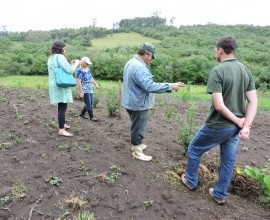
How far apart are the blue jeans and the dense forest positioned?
18.4 meters

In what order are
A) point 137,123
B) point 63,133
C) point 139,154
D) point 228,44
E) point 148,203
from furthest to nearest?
point 63,133, point 139,154, point 137,123, point 148,203, point 228,44

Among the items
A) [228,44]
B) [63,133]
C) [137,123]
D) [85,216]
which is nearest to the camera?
[85,216]

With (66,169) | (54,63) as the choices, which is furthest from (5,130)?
(66,169)

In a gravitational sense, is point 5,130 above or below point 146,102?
below

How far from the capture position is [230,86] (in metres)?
4.30

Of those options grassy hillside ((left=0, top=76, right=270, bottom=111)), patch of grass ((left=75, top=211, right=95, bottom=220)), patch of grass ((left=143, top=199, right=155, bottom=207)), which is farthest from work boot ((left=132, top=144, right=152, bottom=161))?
grassy hillside ((left=0, top=76, right=270, bottom=111))

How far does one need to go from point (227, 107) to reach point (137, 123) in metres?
1.50

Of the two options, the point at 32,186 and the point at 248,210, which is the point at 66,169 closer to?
the point at 32,186

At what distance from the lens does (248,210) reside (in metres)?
4.84

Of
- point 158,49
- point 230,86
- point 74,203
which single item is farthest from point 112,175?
point 158,49

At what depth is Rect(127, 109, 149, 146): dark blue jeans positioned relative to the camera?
5.34 m

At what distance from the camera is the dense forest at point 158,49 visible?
99.3ft

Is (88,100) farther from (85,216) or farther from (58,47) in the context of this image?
(85,216)

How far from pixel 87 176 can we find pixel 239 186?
2244mm
